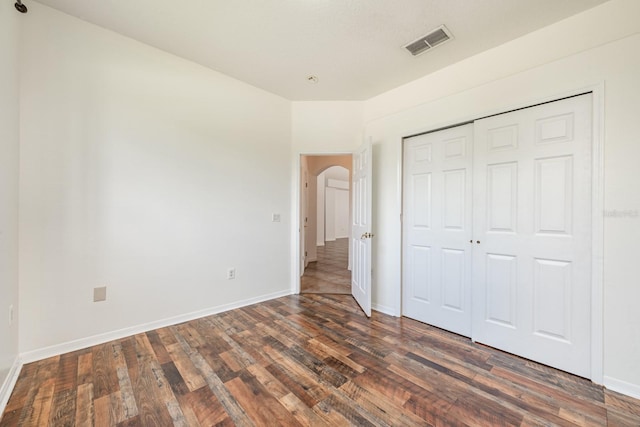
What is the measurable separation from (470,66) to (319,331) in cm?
300

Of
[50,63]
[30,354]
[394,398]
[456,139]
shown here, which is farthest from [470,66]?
[30,354]

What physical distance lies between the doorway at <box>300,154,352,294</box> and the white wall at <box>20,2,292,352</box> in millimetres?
1103

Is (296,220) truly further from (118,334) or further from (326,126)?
(118,334)

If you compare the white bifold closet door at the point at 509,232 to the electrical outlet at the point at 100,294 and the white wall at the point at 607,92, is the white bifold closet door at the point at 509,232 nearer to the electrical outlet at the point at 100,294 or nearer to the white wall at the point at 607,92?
the white wall at the point at 607,92

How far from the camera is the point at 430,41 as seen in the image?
2277 millimetres

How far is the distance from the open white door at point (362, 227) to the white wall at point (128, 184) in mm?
1245

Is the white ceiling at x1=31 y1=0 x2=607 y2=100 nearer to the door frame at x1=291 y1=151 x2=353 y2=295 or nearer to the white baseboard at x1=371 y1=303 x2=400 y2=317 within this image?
the door frame at x1=291 y1=151 x2=353 y2=295

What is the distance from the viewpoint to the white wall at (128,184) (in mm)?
2010

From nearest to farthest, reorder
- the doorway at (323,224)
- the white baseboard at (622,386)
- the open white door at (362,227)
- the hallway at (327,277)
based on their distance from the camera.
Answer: the white baseboard at (622,386)
the open white door at (362,227)
the hallway at (327,277)
the doorway at (323,224)

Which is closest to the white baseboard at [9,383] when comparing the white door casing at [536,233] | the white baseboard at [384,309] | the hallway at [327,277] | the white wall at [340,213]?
the hallway at [327,277]

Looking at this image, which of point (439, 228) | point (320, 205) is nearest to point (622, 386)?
point (439, 228)

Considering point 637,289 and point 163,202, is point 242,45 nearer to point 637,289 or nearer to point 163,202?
point 163,202

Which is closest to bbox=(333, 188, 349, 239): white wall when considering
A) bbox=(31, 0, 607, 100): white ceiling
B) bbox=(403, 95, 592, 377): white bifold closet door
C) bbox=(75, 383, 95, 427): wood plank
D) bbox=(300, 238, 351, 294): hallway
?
bbox=(300, 238, 351, 294): hallway

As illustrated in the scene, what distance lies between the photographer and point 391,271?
306 centimetres
